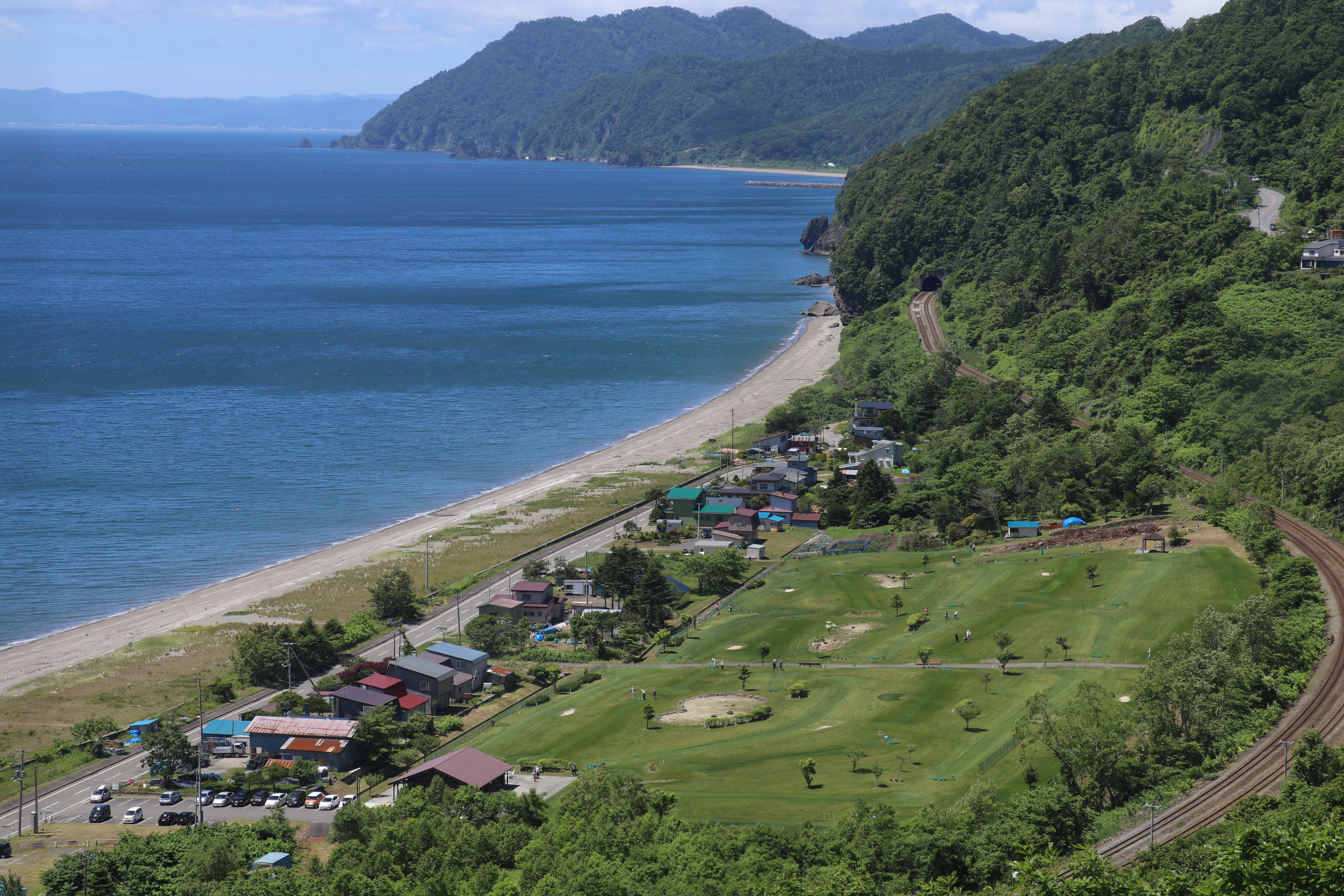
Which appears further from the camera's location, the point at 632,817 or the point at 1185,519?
the point at 1185,519

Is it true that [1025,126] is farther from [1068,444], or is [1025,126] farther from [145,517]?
[145,517]

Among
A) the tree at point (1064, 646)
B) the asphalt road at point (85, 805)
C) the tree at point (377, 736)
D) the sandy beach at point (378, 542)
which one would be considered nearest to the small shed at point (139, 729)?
the asphalt road at point (85, 805)

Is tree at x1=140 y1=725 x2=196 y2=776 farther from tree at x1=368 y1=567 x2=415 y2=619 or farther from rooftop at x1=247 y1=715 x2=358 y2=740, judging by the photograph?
tree at x1=368 y1=567 x2=415 y2=619

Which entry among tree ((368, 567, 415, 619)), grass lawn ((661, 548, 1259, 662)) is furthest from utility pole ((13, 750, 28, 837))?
grass lawn ((661, 548, 1259, 662))

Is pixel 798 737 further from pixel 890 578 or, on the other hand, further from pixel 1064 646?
pixel 890 578

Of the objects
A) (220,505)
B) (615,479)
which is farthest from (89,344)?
(615,479)

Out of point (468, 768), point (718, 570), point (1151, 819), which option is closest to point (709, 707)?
point (468, 768)

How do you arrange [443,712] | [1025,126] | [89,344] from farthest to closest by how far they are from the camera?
[1025,126] → [89,344] → [443,712]
